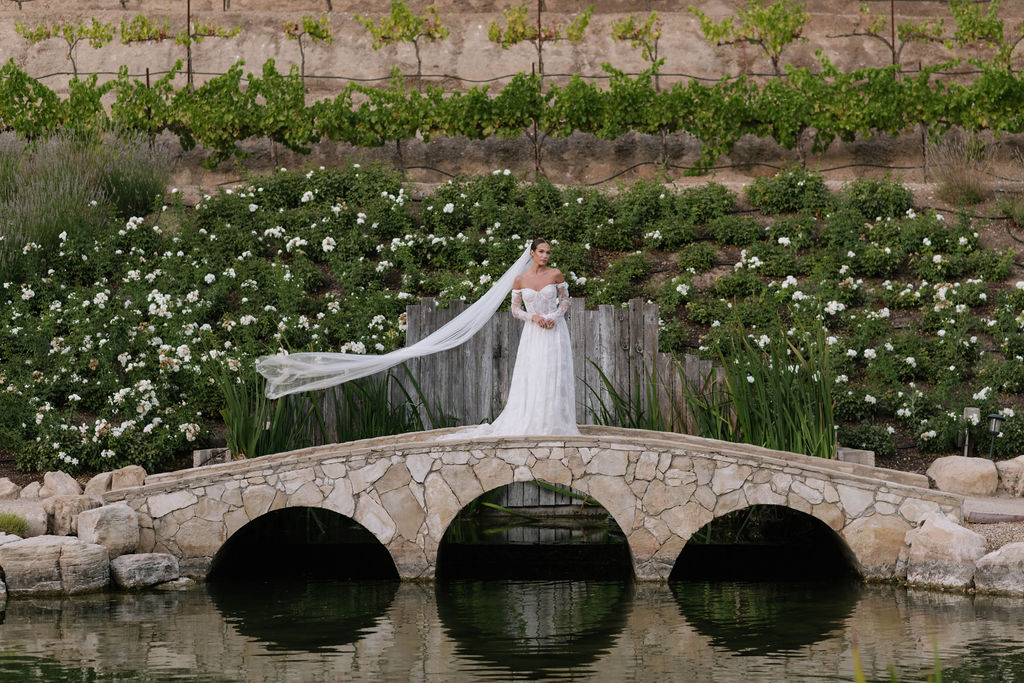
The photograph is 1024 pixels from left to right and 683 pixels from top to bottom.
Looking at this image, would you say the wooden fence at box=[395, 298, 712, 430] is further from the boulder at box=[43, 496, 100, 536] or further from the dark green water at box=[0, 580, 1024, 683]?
the boulder at box=[43, 496, 100, 536]

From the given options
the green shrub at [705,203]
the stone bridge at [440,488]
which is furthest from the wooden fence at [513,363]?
the green shrub at [705,203]

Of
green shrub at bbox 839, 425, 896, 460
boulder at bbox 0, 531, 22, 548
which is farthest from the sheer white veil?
green shrub at bbox 839, 425, 896, 460

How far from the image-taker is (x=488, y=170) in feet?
62.0

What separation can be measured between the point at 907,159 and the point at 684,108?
12.4 ft

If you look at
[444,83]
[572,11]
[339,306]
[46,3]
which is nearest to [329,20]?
[444,83]

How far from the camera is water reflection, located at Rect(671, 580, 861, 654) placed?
24.6 feet

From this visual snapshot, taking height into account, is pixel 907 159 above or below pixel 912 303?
above

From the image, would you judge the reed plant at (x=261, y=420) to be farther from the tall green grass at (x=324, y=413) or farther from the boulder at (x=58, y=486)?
the boulder at (x=58, y=486)

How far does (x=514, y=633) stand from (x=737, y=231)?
8.51m

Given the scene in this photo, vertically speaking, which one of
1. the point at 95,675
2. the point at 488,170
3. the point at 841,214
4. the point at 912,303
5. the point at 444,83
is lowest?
the point at 95,675

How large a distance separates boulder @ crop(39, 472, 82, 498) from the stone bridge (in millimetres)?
1370

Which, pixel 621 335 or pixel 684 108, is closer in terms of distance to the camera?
pixel 621 335

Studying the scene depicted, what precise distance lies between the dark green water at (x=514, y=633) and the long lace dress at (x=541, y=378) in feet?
4.49

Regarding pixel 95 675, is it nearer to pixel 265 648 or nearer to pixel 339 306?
pixel 265 648
